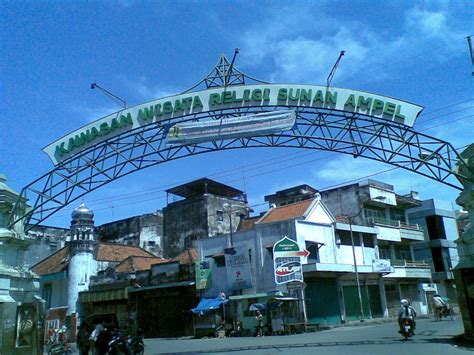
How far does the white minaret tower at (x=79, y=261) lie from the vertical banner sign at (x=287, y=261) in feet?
58.0

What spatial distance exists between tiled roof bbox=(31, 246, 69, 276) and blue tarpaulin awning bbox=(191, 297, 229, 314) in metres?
14.3

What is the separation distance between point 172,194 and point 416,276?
2602 centimetres

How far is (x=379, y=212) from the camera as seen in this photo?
39.8m

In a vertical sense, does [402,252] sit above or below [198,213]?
below

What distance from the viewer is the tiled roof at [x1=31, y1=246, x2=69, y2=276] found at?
38750 millimetres

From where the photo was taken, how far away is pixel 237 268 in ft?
99.1

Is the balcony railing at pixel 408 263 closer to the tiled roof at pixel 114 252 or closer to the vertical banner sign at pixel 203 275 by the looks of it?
the vertical banner sign at pixel 203 275

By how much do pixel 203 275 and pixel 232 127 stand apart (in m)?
17.4

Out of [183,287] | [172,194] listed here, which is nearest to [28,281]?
[183,287]

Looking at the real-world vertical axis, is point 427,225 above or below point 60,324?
above

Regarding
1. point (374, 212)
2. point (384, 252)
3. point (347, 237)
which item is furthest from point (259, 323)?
point (374, 212)

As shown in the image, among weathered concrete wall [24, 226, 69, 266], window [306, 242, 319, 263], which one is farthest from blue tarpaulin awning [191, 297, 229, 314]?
weathered concrete wall [24, 226, 69, 266]

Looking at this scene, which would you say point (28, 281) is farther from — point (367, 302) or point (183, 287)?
point (367, 302)

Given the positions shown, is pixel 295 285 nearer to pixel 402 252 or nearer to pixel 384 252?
pixel 384 252
